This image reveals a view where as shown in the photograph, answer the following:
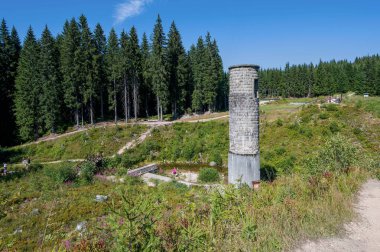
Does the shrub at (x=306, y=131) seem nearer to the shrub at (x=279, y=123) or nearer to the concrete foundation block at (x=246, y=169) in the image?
the shrub at (x=279, y=123)

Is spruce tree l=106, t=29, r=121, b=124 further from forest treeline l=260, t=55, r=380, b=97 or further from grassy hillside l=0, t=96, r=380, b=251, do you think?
Answer: forest treeline l=260, t=55, r=380, b=97

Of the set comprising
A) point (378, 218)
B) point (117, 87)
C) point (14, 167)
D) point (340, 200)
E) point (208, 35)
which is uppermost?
point (208, 35)

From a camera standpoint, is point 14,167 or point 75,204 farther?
point 14,167

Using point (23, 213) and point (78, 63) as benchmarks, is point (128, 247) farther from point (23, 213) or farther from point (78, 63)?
point (78, 63)

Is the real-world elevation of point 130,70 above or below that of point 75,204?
above

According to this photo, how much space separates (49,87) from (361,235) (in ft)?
139

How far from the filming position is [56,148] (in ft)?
110

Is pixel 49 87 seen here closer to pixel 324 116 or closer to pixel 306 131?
pixel 306 131

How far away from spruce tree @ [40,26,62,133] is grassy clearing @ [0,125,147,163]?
15.8 feet

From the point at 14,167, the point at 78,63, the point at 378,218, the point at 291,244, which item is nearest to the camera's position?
the point at 291,244

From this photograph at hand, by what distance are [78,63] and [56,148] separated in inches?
568

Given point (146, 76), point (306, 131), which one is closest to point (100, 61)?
point (146, 76)

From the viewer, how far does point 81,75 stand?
39.9m

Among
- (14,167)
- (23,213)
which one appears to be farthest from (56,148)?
(23,213)
